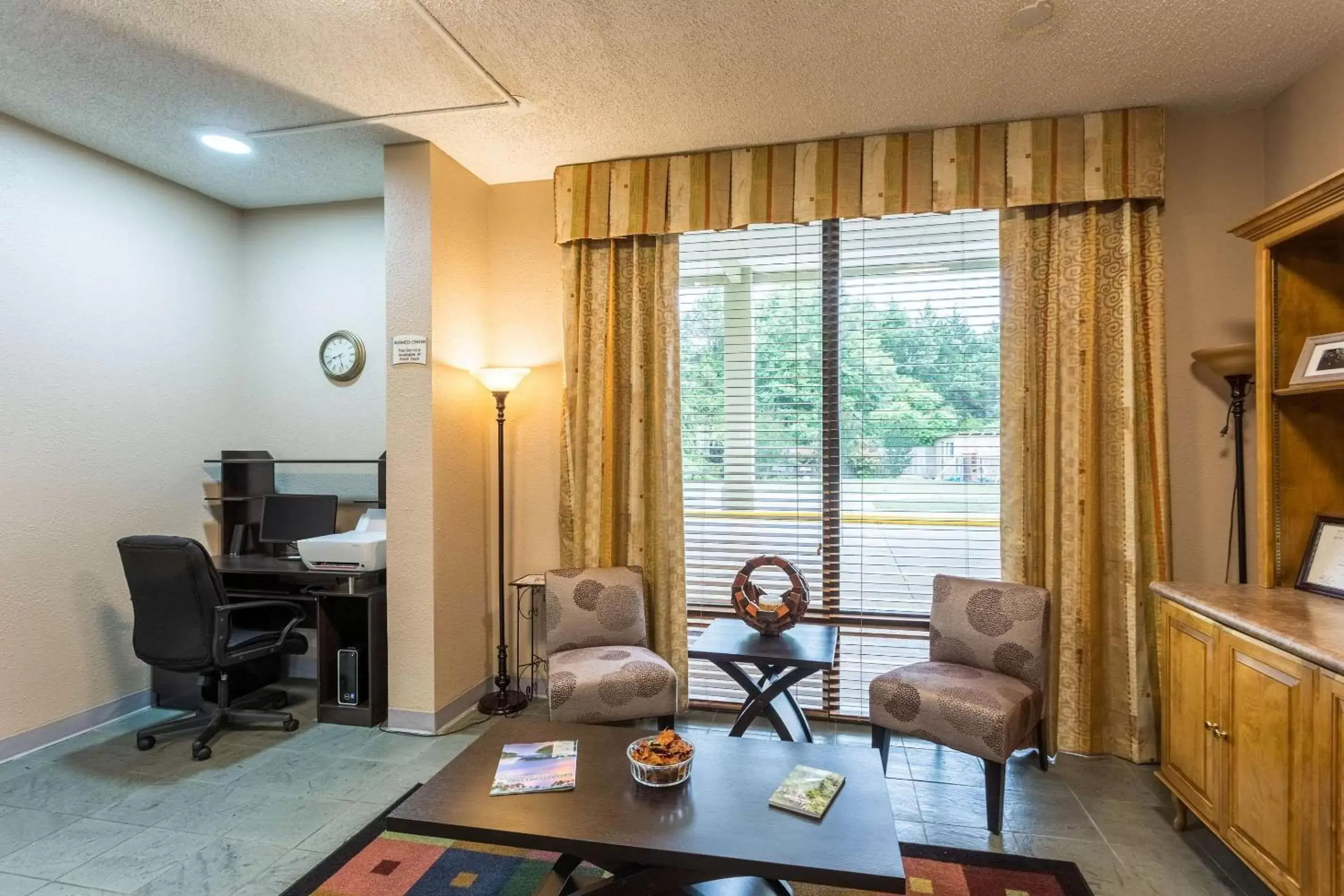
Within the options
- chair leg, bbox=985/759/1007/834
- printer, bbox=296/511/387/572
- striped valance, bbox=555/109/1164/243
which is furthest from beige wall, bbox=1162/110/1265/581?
printer, bbox=296/511/387/572

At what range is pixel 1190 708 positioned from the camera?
231 cm

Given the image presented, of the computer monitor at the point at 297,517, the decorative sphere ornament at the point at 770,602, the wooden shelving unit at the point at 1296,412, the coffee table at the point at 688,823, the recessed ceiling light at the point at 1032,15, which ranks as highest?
the recessed ceiling light at the point at 1032,15

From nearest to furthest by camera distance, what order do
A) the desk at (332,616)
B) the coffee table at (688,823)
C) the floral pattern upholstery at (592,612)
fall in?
the coffee table at (688,823), the floral pattern upholstery at (592,612), the desk at (332,616)

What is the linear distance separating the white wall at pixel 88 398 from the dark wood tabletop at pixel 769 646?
295 cm

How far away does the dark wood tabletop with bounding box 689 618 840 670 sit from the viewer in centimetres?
265

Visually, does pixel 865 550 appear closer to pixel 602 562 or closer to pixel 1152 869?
pixel 602 562

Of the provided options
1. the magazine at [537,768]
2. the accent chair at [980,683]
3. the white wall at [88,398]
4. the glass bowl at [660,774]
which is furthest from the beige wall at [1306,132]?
the white wall at [88,398]

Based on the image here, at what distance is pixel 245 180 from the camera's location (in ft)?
12.2

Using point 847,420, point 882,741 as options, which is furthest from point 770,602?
point 847,420

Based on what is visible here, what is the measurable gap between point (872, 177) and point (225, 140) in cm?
302

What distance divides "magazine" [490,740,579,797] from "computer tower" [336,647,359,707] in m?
1.61

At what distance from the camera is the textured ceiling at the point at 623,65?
2.24 metres

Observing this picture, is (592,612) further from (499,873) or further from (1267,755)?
(1267,755)

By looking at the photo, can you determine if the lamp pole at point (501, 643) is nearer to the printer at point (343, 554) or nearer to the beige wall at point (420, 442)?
the beige wall at point (420, 442)
